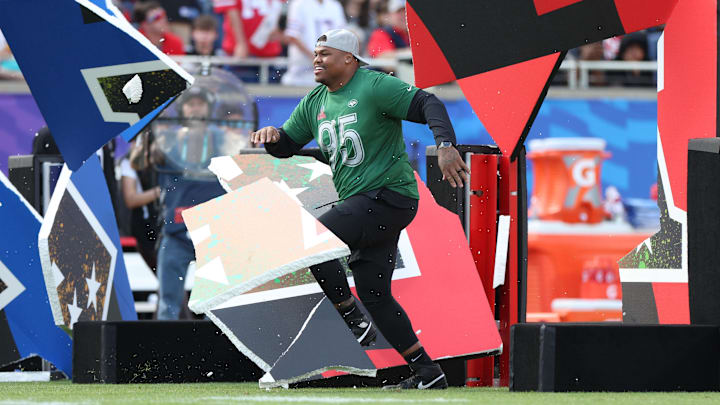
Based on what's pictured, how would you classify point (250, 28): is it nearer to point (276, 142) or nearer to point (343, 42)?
point (276, 142)

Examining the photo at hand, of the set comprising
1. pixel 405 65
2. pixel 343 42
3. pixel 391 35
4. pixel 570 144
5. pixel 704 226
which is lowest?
pixel 704 226

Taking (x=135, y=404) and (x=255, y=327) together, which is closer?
(x=135, y=404)

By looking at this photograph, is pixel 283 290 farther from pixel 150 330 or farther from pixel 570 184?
pixel 570 184

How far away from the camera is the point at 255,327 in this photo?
5742 millimetres

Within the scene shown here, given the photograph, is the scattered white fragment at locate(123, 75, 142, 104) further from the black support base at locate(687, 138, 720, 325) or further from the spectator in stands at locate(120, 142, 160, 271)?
the spectator in stands at locate(120, 142, 160, 271)

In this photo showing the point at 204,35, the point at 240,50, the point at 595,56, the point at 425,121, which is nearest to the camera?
the point at 425,121

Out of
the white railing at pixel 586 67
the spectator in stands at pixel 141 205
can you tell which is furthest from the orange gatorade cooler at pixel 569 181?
the spectator in stands at pixel 141 205

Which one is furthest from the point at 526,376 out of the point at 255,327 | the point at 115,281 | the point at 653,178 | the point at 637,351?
the point at 653,178

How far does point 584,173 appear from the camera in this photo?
1131 cm

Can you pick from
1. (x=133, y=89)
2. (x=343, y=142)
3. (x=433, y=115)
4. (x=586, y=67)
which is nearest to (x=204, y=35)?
(x=586, y=67)

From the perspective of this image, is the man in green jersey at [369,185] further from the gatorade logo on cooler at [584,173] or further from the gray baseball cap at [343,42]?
the gatorade logo on cooler at [584,173]

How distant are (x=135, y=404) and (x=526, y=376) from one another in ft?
5.33

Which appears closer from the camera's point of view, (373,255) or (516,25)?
(373,255)

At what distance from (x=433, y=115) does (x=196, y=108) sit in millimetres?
4796
